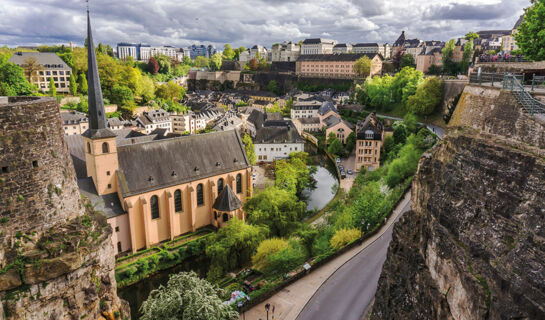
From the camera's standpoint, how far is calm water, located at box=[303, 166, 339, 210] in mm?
44031

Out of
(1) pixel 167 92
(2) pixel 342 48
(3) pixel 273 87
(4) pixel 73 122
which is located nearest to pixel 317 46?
(2) pixel 342 48

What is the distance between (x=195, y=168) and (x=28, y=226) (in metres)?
26.0

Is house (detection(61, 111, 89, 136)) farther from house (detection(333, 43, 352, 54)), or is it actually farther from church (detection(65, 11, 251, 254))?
house (detection(333, 43, 352, 54))

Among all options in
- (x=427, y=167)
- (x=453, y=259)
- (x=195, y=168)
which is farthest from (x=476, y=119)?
(x=195, y=168)

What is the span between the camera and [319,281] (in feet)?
72.2

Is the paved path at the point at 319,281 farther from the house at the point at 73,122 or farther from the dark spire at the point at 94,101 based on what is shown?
the house at the point at 73,122

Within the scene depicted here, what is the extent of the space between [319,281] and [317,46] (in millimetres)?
135302

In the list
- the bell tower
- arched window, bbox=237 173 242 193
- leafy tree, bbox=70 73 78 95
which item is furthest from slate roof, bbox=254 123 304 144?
leafy tree, bbox=70 73 78 95

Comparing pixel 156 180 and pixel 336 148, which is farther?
pixel 336 148

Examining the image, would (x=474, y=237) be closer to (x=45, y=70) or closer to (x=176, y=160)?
(x=176, y=160)

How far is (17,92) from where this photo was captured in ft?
197

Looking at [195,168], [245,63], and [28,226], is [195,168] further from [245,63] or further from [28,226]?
[245,63]

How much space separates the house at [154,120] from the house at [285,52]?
85228 millimetres

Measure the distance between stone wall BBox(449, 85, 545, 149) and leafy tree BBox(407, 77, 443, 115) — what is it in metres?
38.9
